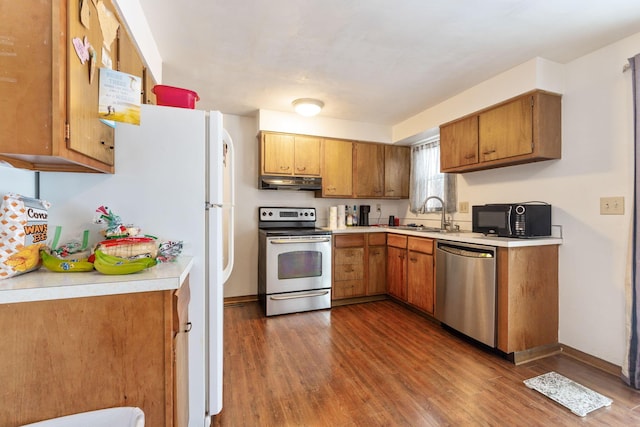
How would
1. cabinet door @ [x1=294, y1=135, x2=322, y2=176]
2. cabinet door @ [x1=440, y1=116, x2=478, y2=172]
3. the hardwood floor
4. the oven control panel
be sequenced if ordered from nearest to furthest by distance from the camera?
the hardwood floor → cabinet door @ [x1=440, y1=116, x2=478, y2=172] → cabinet door @ [x1=294, y1=135, x2=322, y2=176] → the oven control panel

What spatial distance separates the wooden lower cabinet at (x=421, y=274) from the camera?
9.39 ft

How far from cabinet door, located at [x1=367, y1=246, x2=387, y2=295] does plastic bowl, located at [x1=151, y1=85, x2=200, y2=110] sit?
264cm

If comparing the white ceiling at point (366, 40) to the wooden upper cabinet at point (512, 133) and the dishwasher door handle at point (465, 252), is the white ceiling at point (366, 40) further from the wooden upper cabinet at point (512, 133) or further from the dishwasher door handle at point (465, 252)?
the dishwasher door handle at point (465, 252)

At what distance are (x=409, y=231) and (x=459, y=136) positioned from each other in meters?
1.13

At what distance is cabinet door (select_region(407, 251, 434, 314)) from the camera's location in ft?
9.42

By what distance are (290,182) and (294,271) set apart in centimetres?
109

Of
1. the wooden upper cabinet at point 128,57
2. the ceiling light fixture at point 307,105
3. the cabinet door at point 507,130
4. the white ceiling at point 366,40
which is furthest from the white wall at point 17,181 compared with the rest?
the cabinet door at point 507,130

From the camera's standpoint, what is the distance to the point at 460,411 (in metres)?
1.61

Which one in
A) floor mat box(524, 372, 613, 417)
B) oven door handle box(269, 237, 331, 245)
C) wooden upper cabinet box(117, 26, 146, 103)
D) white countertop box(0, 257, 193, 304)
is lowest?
floor mat box(524, 372, 613, 417)

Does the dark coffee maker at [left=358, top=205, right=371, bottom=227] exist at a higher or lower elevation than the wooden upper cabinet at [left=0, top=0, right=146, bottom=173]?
lower

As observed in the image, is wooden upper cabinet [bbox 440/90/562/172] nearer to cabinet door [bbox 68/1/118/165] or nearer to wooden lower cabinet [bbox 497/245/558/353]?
wooden lower cabinet [bbox 497/245/558/353]

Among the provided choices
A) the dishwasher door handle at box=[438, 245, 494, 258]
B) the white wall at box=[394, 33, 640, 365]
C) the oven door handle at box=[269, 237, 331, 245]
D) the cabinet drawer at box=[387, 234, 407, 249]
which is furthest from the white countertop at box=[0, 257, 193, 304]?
the white wall at box=[394, 33, 640, 365]

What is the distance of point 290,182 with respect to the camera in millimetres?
3475

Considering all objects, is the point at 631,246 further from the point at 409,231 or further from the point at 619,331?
the point at 409,231
